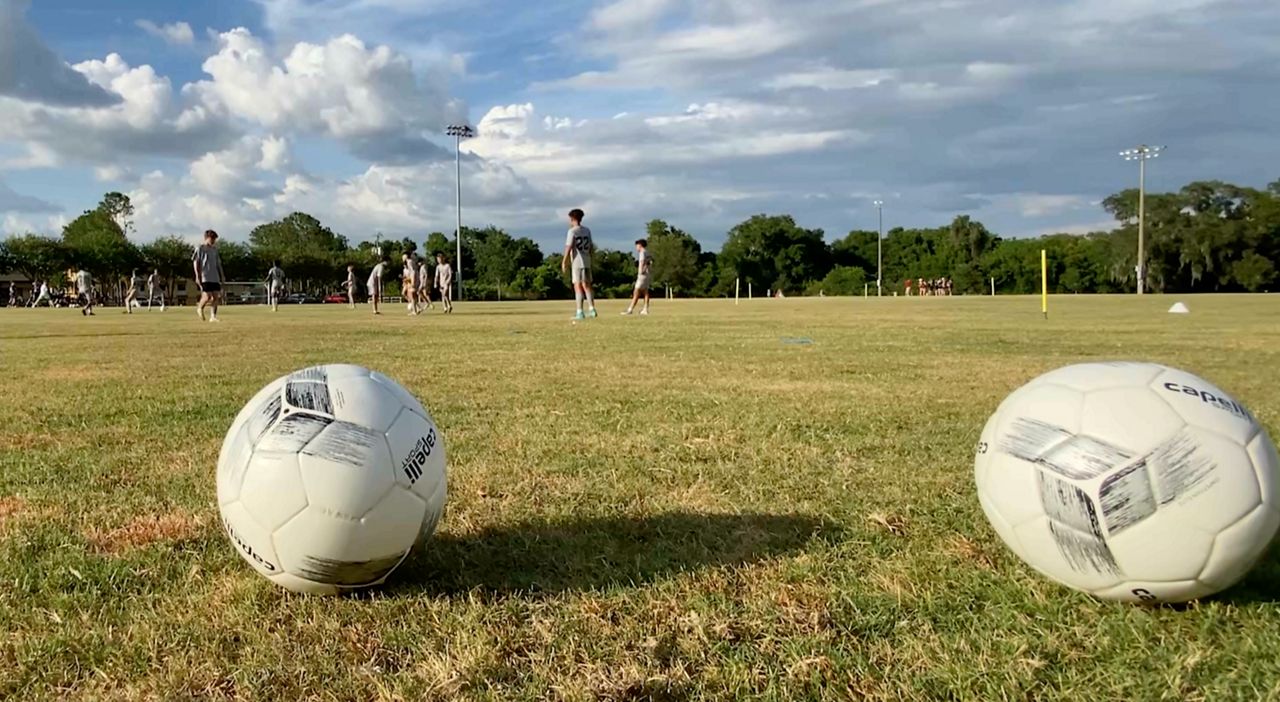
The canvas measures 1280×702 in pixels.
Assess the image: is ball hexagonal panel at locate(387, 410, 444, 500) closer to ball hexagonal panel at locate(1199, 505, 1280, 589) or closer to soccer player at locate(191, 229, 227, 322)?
ball hexagonal panel at locate(1199, 505, 1280, 589)

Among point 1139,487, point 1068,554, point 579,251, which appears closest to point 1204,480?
point 1139,487

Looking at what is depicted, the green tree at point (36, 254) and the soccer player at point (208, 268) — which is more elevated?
the green tree at point (36, 254)

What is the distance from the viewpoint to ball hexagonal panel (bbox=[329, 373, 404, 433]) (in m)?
3.20

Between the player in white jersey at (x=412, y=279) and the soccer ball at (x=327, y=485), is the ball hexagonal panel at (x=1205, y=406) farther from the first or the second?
the player in white jersey at (x=412, y=279)

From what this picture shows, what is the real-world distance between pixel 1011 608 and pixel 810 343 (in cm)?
1140

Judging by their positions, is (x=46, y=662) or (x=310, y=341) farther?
(x=310, y=341)

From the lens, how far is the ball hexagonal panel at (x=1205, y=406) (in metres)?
2.91

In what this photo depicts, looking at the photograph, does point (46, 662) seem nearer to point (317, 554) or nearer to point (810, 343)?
point (317, 554)

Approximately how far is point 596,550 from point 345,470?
112 centimetres

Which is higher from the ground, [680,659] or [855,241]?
[855,241]

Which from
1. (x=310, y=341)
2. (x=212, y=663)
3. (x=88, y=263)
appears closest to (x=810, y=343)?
(x=310, y=341)

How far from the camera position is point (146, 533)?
394 cm

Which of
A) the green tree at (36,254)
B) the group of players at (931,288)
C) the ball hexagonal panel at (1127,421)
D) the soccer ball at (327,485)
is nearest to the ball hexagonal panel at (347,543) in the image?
the soccer ball at (327,485)

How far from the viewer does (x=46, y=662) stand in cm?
270
